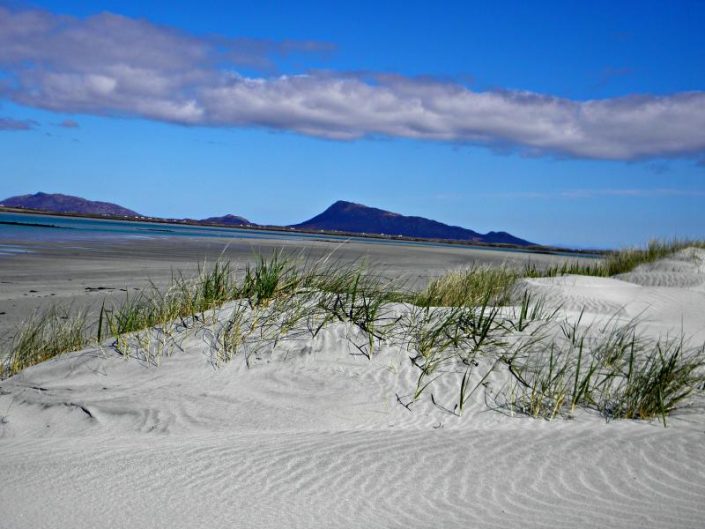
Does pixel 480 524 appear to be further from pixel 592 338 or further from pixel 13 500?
pixel 592 338

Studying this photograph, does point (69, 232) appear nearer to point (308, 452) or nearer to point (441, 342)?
point (441, 342)

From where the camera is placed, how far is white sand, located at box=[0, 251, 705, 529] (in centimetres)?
250

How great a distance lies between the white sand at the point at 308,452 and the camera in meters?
2.50

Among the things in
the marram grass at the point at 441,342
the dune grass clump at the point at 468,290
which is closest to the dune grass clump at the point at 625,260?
the dune grass clump at the point at 468,290

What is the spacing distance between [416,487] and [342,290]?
2541mm

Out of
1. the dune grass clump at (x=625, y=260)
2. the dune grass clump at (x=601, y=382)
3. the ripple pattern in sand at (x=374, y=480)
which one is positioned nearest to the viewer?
the ripple pattern in sand at (x=374, y=480)

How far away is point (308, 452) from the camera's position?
121 inches

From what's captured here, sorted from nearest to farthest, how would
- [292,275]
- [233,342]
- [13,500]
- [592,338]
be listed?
[13,500] < [233,342] < [592,338] < [292,275]

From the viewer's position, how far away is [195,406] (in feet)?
12.5

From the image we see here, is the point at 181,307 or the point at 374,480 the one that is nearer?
the point at 374,480

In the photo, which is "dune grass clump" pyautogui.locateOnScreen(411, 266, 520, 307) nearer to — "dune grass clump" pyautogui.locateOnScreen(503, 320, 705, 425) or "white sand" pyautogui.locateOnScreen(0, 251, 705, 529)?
"dune grass clump" pyautogui.locateOnScreen(503, 320, 705, 425)

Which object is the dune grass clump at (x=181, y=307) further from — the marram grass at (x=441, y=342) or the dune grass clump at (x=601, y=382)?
the dune grass clump at (x=601, y=382)

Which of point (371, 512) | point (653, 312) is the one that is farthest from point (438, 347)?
point (653, 312)

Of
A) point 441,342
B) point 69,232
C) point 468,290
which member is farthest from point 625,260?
point 69,232
